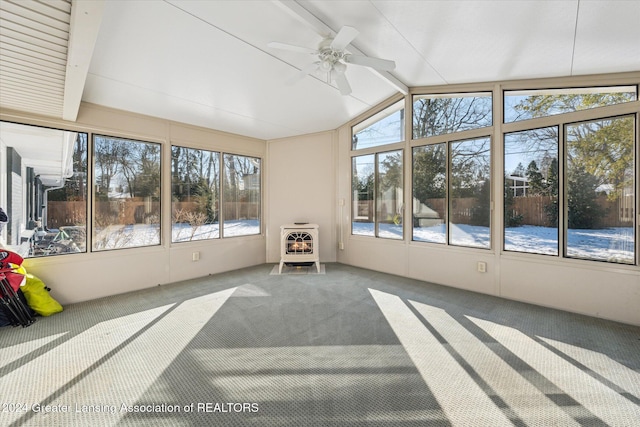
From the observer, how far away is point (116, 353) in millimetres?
2139

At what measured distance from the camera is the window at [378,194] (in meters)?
4.39

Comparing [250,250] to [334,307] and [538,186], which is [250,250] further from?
[538,186]

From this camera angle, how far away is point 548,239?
3115 millimetres

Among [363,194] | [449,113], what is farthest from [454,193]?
[363,194]

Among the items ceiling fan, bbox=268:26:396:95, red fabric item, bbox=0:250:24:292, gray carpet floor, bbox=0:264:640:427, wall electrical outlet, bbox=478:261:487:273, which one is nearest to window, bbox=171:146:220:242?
gray carpet floor, bbox=0:264:640:427

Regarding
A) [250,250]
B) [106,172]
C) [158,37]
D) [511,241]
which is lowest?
[250,250]

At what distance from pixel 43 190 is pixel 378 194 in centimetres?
474

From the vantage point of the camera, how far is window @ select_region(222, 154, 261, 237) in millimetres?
4879

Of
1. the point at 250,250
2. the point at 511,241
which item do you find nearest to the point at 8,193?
the point at 250,250

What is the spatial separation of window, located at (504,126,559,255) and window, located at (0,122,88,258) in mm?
5553

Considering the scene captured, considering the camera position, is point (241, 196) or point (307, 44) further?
point (241, 196)

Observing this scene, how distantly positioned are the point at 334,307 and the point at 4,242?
12.8ft

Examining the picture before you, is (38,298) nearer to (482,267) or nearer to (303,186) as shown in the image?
(303,186)

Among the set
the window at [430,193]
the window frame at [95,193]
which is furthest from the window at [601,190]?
the window frame at [95,193]
